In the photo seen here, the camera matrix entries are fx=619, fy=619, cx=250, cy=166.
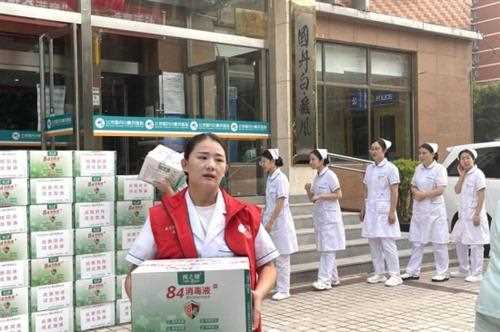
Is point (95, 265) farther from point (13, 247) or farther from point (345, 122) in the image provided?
point (345, 122)

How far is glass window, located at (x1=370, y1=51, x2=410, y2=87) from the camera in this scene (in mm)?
13636

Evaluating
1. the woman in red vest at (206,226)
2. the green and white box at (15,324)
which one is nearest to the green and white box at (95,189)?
→ the green and white box at (15,324)

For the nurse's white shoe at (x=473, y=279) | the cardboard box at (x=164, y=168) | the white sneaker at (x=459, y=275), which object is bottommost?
the white sneaker at (x=459, y=275)

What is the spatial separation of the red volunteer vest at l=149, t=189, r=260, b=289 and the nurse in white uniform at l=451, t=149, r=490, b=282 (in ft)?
20.8

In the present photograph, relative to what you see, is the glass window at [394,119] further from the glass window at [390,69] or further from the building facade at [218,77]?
the glass window at [390,69]

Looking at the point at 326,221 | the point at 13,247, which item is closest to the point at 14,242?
the point at 13,247

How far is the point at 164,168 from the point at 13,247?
1.45m

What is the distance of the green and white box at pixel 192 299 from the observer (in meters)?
2.15

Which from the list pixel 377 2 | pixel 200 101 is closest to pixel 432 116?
pixel 377 2

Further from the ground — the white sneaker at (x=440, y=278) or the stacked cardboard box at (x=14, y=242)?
the stacked cardboard box at (x=14, y=242)

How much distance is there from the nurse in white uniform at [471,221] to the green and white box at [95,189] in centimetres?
492

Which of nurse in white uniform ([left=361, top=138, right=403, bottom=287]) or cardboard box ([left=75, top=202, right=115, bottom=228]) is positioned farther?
nurse in white uniform ([left=361, top=138, right=403, bottom=287])

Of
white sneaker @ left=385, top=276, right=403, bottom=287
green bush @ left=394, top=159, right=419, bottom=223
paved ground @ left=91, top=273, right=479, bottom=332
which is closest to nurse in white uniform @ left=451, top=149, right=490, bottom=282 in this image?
paved ground @ left=91, top=273, right=479, bottom=332

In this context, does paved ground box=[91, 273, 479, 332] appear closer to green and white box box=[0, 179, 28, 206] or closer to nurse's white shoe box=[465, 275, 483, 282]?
nurse's white shoe box=[465, 275, 483, 282]
